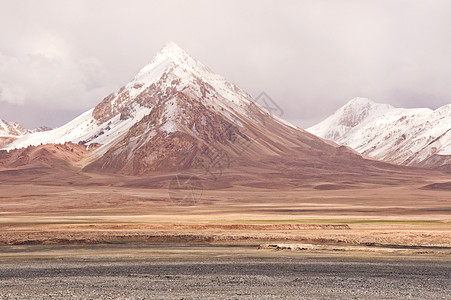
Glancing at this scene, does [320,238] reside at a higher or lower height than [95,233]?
lower

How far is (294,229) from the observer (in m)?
56.4

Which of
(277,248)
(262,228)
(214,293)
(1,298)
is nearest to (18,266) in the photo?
(1,298)

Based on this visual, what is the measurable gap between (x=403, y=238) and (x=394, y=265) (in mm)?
13563

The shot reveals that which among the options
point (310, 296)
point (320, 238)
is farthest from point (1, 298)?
point (320, 238)

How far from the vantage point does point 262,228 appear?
5794 cm

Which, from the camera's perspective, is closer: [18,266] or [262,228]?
[18,266]

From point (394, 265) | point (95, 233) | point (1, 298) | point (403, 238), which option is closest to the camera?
point (1, 298)

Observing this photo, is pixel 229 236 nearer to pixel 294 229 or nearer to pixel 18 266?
pixel 294 229

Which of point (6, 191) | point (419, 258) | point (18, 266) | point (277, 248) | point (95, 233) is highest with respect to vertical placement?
point (6, 191)

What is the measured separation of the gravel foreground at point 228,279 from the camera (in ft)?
77.2

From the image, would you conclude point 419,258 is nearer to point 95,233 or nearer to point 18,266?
point 18,266

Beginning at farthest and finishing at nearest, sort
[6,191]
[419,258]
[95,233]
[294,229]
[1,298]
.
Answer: [6,191]
[294,229]
[95,233]
[419,258]
[1,298]

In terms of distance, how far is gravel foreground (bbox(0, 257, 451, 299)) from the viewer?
23.5 metres

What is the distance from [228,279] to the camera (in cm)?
2734
